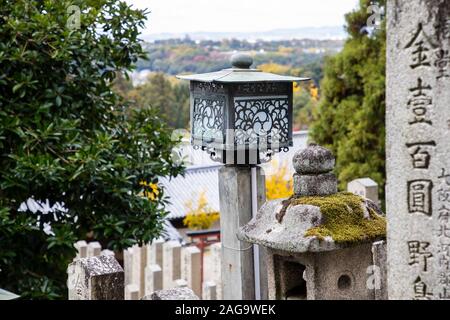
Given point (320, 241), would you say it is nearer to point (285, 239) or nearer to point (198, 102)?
point (285, 239)

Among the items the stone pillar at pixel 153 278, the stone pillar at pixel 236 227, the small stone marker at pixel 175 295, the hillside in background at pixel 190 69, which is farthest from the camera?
the hillside in background at pixel 190 69

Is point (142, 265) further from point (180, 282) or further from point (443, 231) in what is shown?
Result: point (443, 231)

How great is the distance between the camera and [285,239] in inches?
153

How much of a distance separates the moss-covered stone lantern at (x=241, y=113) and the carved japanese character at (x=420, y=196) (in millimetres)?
1951

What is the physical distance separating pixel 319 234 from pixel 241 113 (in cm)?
126

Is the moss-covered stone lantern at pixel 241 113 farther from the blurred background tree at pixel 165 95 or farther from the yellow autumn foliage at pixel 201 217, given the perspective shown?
the blurred background tree at pixel 165 95

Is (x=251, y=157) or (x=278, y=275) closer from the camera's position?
(x=278, y=275)

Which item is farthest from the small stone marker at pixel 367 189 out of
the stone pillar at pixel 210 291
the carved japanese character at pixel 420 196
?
the carved japanese character at pixel 420 196

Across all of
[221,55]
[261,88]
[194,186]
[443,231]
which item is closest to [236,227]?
[261,88]

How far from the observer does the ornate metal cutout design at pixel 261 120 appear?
4809 millimetres

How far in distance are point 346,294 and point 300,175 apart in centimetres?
70

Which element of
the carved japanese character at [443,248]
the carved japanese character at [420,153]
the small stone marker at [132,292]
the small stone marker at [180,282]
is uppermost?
the carved japanese character at [420,153]
